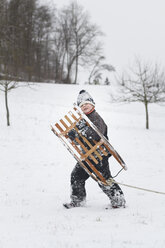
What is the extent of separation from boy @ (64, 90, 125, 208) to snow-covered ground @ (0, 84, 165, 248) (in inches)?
7.6

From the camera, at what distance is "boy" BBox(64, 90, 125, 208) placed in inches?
155

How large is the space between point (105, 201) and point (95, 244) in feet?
6.89

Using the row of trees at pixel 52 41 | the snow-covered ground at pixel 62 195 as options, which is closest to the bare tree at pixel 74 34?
the row of trees at pixel 52 41

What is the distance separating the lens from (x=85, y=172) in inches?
164

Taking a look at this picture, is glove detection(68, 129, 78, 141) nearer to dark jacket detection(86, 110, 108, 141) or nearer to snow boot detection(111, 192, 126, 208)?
dark jacket detection(86, 110, 108, 141)

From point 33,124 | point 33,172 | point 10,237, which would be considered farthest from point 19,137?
point 10,237

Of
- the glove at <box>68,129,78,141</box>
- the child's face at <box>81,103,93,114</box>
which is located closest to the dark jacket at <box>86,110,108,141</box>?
the child's face at <box>81,103,93,114</box>

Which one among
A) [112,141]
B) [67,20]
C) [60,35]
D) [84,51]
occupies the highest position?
[67,20]

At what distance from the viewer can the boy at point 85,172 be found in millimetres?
3949

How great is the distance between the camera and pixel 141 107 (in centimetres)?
2153

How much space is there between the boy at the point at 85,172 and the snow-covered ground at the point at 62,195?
19 cm

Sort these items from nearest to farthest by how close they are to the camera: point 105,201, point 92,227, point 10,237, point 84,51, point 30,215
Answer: point 10,237
point 92,227
point 30,215
point 105,201
point 84,51

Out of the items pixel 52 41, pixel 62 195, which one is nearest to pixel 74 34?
pixel 52 41

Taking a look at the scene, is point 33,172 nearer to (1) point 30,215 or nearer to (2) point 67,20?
(1) point 30,215
